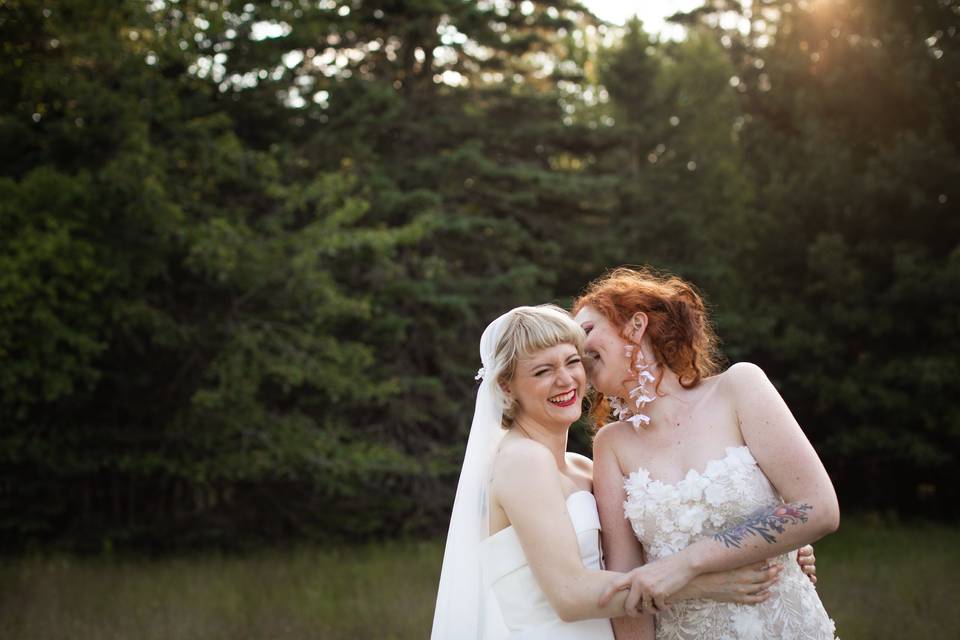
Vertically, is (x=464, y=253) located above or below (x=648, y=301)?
above

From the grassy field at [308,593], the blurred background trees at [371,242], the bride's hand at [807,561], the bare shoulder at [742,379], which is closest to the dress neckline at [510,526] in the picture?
the bare shoulder at [742,379]

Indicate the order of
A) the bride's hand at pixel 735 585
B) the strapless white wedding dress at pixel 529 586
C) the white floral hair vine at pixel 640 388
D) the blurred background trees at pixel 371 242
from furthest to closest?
1. the blurred background trees at pixel 371 242
2. the white floral hair vine at pixel 640 388
3. the strapless white wedding dress at pixel 529 586
4. the bride's hand at pixel 735 585

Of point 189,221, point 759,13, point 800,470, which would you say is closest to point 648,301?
point 800,470

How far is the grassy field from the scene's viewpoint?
853 cm

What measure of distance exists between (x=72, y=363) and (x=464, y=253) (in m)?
6.62

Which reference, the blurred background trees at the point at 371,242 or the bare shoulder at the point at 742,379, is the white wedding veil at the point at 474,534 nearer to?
the bare shoulder at the point at 742,379

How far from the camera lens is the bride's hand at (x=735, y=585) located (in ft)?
10.7

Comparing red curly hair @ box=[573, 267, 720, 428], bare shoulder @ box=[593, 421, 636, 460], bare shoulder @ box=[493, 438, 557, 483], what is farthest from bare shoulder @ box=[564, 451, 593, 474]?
red curly hair @ box=[573, 267, 720, 428]

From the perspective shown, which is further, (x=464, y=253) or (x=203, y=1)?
Result: (x=464, y=253)

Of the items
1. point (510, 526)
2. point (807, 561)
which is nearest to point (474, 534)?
point (510, 526)

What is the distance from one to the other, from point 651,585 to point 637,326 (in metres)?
0.97

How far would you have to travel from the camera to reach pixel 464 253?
51.3 ft

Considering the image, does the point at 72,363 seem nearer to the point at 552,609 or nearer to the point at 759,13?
the point at 552,609

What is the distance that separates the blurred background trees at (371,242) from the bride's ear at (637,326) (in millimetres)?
8423
